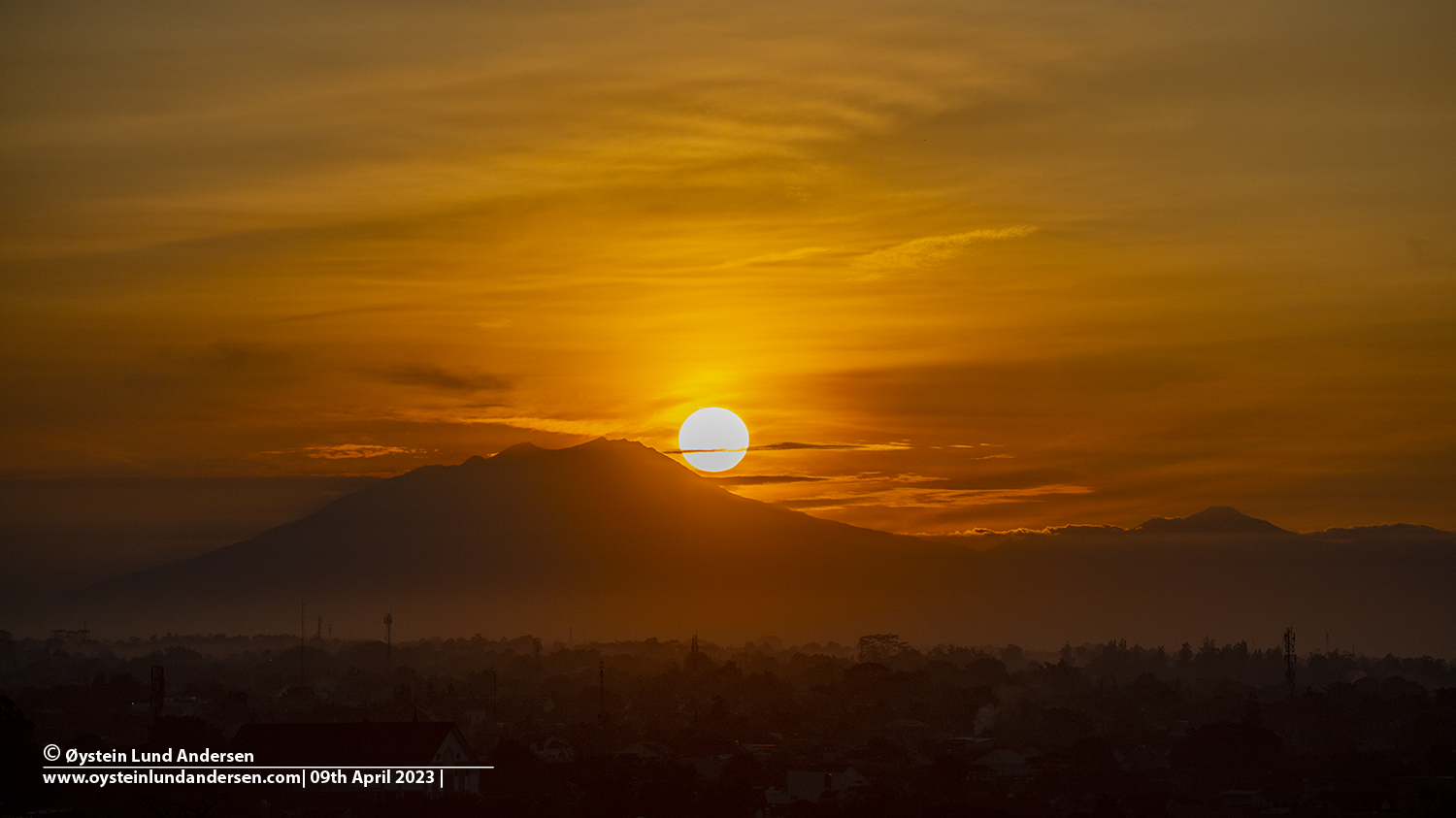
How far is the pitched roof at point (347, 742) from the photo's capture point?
184ft

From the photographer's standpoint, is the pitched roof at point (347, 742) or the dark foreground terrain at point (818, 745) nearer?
the dark foreground terrain at point (818, 745)

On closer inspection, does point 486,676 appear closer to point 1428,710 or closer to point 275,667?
point 275,667

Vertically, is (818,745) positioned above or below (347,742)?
below

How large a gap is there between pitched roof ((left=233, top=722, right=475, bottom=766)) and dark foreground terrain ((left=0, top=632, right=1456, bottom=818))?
1.73 metres

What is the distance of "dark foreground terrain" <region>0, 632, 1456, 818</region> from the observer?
54.0 metres

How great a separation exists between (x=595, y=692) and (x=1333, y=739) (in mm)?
56030

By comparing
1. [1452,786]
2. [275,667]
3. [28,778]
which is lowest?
[1452,786]

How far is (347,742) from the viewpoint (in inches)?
2233

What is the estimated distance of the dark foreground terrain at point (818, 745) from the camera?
54.0m

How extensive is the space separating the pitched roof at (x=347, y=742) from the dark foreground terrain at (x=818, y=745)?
1.73 metres

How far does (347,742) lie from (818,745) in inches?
1281

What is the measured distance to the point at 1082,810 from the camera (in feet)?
199

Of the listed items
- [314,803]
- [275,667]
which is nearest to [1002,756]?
[314,803]

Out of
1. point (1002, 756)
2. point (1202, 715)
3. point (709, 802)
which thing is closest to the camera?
point (709, 802)
